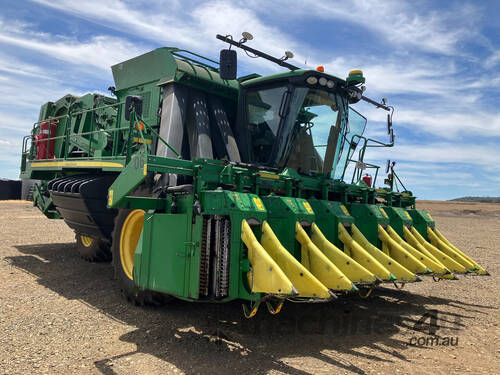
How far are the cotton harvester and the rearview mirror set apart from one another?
0.04 feet

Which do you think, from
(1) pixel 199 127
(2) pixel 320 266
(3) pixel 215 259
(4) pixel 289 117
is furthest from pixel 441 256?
(1) pixel 199 127

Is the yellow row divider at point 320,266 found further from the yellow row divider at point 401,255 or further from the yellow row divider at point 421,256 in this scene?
the yellow row divider at point 421,256

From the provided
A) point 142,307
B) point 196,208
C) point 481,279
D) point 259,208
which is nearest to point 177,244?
point 196,208

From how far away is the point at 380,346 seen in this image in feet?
12.5

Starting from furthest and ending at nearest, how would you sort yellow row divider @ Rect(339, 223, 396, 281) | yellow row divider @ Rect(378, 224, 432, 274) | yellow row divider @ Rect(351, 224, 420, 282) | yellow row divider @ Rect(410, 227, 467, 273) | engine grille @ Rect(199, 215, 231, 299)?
yellow row divider @ Rect(410, 227, 467, 273), yellow row divider @ Rect(378, 224, 432, 274), yellow row divider @ Rect(351, 224, 420, 282), yellow row divider @ Rect(339, 223, 396, 281), engine grille @ Rect(199, 215, 231, 299)

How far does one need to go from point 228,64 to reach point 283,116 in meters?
1.01

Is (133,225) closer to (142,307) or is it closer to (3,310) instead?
(142,307)

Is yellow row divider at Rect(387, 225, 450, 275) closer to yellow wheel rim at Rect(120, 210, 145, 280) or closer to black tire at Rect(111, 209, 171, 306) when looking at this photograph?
black tire at Rect(111, 209, 171, 306)

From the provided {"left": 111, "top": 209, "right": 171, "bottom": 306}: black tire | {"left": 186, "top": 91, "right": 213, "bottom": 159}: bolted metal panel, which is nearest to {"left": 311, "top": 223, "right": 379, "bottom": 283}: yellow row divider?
{"left": 111, "top": 209, "right": 171, "bottom": 306}: black tire

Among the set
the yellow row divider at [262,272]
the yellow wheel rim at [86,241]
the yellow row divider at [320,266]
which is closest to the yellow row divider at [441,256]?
the yellow row divider at [320,266]

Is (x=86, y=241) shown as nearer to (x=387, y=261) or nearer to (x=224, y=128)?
(x=224, y=128)

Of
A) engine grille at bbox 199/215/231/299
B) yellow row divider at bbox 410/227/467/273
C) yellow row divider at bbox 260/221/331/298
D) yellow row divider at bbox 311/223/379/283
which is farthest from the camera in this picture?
yellow row divider at bbox 410/227/467/273

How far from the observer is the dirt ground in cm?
329

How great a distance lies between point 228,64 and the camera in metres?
4.75
